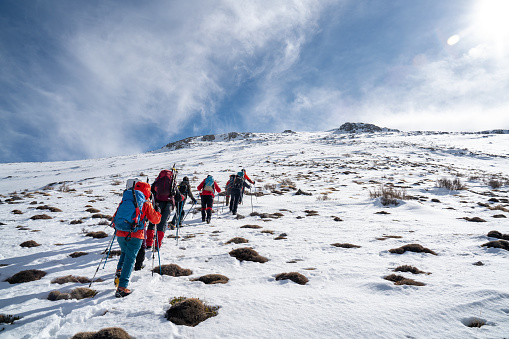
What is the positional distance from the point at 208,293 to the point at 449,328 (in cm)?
372

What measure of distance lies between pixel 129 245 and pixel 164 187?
2811 millimetres

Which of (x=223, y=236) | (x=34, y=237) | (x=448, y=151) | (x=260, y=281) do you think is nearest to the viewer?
(x=260, y=281)

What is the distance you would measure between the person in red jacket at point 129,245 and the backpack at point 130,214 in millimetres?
111

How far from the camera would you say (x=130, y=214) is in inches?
186

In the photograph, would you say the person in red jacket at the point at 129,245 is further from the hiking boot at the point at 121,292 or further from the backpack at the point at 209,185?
the backpack at the point at 209,185

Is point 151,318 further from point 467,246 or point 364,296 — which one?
point 467,246

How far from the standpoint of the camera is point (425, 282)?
440 cm

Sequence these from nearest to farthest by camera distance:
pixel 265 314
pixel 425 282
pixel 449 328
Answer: pixel 449 328
pixel 265 314
pixel 425 282

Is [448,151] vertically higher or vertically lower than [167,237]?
higher

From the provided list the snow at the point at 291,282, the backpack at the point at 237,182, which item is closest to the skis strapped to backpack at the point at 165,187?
the snow at the point at 291,282

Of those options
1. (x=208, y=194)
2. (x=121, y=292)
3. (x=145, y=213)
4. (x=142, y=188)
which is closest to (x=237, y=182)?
(x=208, y=194)

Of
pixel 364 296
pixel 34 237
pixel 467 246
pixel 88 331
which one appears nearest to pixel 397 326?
pixel 364 296

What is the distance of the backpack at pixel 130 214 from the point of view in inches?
185

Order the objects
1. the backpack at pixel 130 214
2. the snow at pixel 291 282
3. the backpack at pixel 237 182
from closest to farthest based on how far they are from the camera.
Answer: the snow at pixel 291 282 < the backpack at pixel 130 214 < the backpack at pixel 237 182
